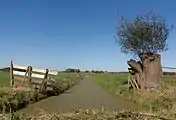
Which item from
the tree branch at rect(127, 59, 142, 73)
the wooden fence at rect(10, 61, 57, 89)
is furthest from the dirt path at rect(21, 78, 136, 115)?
the tree branch at rect(127, 59, 142, 73)

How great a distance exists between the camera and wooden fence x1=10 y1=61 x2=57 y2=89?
2472cm

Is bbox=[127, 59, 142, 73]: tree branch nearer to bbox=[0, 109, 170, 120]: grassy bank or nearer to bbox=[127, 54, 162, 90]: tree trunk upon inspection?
bbox=[127, 54, 162, 90]: tree trunk

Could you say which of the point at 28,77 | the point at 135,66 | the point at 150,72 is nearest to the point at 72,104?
the point at 28,77

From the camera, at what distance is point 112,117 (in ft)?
23.4

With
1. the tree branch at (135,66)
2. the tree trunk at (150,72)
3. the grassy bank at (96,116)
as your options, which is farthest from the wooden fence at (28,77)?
the grassy bank at (96,116)

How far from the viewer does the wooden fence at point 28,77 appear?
24719mm

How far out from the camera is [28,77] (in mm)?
24828

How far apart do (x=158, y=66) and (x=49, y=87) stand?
875 centimetres

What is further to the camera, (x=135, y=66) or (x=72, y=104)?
(x=135, y=66)

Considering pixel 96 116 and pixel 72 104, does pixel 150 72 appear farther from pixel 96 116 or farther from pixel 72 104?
pixel 96 116

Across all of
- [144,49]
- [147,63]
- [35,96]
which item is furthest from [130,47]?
[35,96]

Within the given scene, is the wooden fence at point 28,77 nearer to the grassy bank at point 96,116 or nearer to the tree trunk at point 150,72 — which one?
the tree trunk at point 150,72

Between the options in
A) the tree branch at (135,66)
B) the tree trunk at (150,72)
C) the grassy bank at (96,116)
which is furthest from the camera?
the tree branch at (135,66)

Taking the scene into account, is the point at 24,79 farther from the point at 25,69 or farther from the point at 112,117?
the point at 112,117
